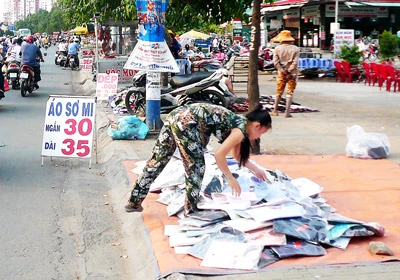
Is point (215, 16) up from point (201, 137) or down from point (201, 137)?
up

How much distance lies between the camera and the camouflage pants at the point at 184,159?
6.48m

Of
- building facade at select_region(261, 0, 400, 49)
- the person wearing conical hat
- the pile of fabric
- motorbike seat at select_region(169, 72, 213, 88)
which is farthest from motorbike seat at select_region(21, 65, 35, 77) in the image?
building facade at select_region(261, 0, 400, 49)

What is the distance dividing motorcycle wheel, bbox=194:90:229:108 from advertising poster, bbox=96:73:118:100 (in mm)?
2742

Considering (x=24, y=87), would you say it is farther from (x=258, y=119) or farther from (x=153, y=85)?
(x=258, y=119)

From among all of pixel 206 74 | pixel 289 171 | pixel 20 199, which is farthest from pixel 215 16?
pixel 20 199

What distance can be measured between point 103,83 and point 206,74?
3101 millimetres

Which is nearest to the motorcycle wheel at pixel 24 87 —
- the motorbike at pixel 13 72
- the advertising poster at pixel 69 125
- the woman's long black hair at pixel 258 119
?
the motorbike at pixel 13 72

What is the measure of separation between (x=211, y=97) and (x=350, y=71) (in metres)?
11.2

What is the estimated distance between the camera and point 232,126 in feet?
20.3

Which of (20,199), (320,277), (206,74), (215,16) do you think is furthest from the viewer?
(215,16)

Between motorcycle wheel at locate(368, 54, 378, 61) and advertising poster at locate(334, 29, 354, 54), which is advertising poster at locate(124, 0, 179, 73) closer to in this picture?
advertising poster at locate(334, 29, 354, 54)

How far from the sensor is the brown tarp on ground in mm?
5512

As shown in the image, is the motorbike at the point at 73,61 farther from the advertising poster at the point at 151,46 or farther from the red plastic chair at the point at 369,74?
the advertising poster at the point at 151,46

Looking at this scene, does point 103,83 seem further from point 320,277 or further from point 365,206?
point 320,277
